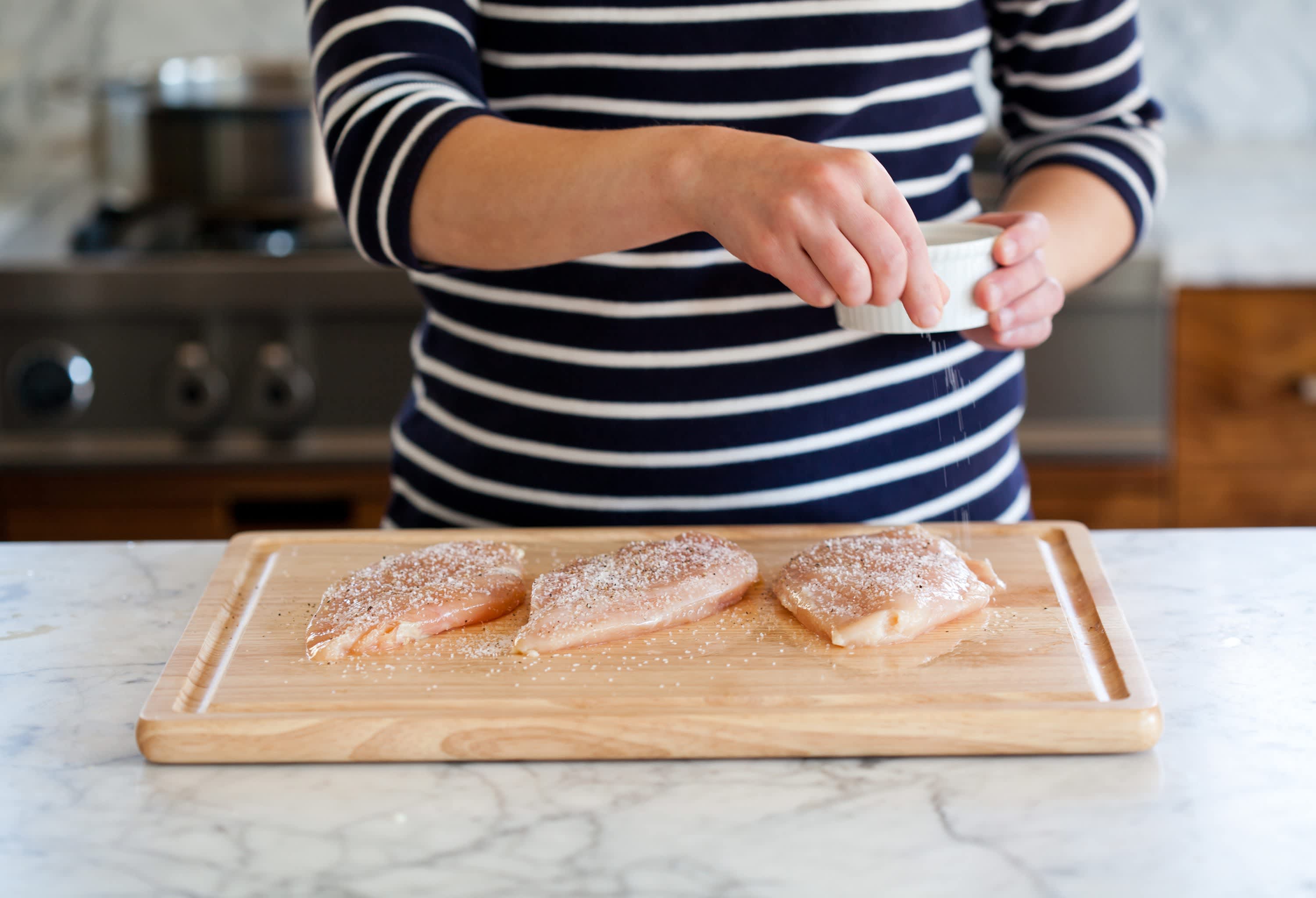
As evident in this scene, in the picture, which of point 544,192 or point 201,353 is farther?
point 201,353

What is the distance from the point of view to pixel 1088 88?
116cm

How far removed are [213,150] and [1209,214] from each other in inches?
55.8

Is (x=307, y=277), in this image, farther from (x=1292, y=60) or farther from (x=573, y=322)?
(x=1292, y=60)

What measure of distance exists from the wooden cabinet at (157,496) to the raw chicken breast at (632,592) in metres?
1.06

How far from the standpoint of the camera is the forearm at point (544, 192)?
2.77ft

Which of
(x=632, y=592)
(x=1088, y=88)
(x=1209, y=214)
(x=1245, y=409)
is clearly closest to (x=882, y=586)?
(x=632, y=592)

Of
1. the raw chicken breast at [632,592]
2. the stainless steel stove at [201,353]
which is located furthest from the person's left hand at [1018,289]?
the stainless steel stove at [201,353]

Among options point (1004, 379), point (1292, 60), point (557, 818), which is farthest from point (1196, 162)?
point (557, 818)

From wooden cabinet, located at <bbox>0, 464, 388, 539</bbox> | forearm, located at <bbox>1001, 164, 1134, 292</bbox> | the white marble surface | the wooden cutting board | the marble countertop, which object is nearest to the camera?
the white marble surface

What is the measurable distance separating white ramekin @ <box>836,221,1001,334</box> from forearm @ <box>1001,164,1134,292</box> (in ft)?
0.61

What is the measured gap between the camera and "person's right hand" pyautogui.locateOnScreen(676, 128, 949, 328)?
774mm

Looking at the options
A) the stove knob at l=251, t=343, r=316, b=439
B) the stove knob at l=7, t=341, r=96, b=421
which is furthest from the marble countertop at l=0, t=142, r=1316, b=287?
the stove knob at l=251, t=343, r=316, b=439

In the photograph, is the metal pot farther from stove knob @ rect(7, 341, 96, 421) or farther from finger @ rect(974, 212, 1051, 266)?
finger @ rect(974, 212, 1051, 266)

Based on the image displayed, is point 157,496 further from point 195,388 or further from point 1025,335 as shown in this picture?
point 1025,335
